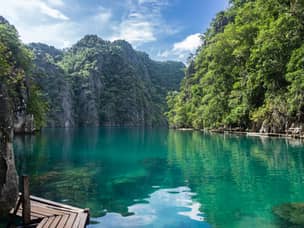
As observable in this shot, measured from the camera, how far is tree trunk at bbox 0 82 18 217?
7.21 m

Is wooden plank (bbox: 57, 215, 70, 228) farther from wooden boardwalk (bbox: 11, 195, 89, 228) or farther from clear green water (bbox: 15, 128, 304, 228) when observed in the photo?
clear green water (bbox: 15, 128, 304, 228)

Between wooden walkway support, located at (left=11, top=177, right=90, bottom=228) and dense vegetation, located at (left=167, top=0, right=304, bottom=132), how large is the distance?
29573 mm

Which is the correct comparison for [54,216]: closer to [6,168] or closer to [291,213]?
[6,168]

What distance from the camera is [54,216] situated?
23.3 ft

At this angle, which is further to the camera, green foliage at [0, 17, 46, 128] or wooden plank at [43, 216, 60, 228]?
green foliage at [0, 17, 46, 128]

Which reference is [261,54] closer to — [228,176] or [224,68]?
[224,68]


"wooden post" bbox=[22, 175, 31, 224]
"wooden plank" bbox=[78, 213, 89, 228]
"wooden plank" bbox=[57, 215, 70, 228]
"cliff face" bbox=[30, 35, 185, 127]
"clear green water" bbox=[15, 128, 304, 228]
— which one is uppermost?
"cliff face" bbox=[30, 35, 185, 127]

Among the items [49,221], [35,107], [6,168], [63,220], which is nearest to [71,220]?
[63,220]

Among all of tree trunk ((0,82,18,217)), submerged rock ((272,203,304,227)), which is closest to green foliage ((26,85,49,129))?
tree trunk ((0,82,18,217))

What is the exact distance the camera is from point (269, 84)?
134ft

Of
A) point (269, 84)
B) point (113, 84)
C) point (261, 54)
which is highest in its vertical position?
point (113, 84)

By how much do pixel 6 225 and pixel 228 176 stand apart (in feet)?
29.2

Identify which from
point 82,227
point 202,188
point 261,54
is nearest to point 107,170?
point 202,188

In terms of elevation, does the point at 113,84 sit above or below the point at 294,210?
above
